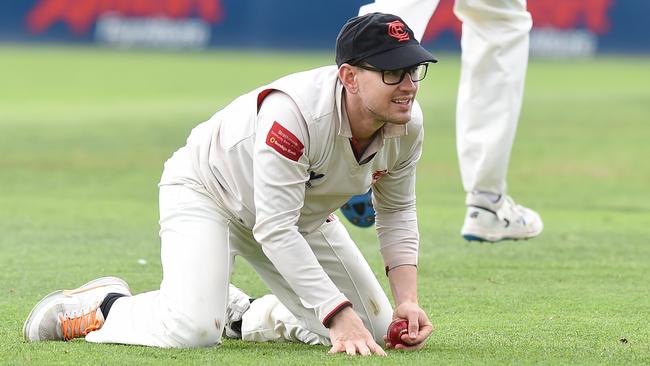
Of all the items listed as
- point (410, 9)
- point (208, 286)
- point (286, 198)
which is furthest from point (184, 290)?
point (410, 9)

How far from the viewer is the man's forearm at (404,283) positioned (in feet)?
14.2

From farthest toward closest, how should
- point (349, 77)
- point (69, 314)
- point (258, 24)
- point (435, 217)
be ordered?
1. point (258, 24)
2. point (435, 217)
3. point (69, 314)
4. point (349, 77)

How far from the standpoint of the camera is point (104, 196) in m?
9.14

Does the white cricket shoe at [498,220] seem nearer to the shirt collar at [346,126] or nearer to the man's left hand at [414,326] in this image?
the man's left hand at [414,326]

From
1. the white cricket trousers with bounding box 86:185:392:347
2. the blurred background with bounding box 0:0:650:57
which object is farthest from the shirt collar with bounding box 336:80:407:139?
the blurred background with bounding box 0:0:650:57

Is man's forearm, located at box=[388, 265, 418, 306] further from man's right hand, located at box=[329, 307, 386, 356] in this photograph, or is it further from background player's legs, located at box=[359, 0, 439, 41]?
background player's legs, located at box=[359, 0, 439, 41]

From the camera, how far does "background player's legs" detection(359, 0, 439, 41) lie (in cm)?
521

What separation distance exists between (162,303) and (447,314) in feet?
3.88

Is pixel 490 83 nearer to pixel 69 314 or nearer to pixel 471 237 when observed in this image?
pixel 471 237

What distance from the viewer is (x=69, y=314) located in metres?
4.49

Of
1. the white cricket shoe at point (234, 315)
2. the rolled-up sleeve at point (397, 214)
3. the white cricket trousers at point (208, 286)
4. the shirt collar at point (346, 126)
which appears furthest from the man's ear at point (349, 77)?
the white cricket shoe at point (234, 315)

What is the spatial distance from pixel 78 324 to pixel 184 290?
444mm

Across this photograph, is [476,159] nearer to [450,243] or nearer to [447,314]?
[450,243]

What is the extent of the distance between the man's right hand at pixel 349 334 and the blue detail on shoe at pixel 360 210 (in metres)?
1.29
